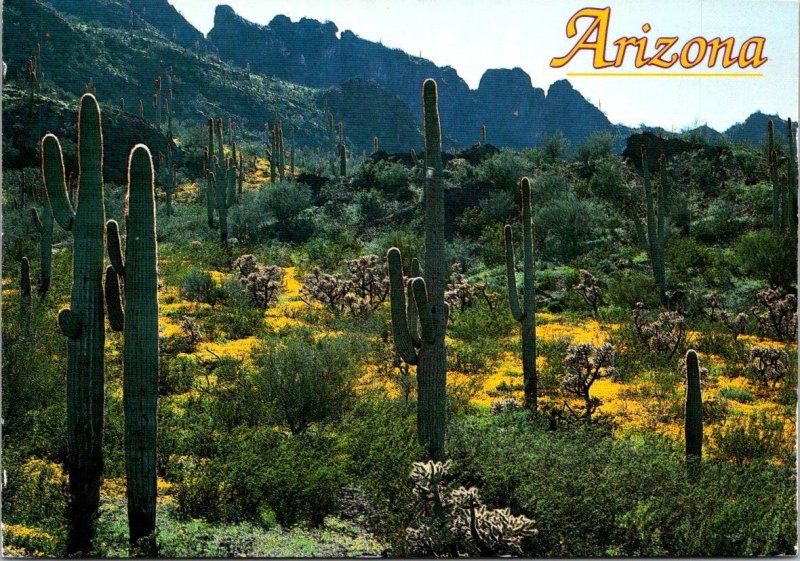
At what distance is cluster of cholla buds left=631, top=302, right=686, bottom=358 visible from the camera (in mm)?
13602

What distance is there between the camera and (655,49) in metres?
7.88

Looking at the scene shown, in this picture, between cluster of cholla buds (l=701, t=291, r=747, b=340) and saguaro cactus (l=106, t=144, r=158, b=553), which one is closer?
saguaro cactus (l=106, t=144, r=158, b=553)

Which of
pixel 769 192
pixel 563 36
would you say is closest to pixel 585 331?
pixel 563 36

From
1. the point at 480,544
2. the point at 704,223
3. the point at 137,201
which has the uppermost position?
the point at 704,223

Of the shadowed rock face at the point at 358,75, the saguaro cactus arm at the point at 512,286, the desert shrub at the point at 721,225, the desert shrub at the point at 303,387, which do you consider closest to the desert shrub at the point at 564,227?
the desert shrub at the point at 721,225

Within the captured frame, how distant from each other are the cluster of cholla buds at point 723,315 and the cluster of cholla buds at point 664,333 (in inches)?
38.8

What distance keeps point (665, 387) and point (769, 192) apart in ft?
56.0

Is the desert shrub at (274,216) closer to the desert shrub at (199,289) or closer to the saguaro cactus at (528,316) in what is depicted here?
the desert shrub at (199,289)

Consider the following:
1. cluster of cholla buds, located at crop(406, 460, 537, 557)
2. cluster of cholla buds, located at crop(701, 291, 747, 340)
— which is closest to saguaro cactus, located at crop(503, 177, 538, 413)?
cluster of cholla buds, located at crop(406, 460, 537, 557)

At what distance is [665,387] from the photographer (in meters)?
11.4

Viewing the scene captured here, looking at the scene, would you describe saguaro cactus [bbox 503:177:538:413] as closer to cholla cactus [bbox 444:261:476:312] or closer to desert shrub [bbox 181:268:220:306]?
cholla cactus [bbox 444:261:476:312]

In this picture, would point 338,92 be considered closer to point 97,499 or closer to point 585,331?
point 585,331

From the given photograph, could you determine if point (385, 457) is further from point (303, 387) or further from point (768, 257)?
point (768, 257)

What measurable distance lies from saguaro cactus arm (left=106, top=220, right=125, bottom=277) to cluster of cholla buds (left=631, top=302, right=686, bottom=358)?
1032 cm
